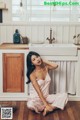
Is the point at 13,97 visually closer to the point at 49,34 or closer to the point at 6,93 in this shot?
the point at 6,93

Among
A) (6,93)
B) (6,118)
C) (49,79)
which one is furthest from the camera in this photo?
(6,93)

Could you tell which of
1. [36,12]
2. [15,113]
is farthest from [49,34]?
[15,113]

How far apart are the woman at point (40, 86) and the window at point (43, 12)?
0.97 m

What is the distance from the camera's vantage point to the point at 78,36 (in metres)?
4.35

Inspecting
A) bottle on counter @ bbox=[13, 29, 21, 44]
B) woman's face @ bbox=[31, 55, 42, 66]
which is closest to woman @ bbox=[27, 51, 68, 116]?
woman's face @ bbox=[31, 55, 42, 66]

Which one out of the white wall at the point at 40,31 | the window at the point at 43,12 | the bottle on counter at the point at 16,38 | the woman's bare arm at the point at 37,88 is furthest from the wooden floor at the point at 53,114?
the window at the point at 43,12

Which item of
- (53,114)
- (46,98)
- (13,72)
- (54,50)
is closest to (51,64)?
(54,50)

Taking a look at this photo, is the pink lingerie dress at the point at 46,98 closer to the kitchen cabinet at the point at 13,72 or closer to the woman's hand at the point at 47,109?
the woman's hand at the point at 47,109

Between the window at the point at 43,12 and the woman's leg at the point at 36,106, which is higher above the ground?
the window at the point at 43,12

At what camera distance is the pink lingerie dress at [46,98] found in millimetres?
3496

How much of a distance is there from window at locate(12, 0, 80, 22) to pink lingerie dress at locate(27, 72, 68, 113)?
1.16 metres

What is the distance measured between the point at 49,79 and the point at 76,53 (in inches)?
21.7

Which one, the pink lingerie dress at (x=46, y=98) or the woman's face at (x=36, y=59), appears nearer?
the pink lingerie dress at (x=46, y=98)

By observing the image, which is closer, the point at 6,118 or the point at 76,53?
the point at 6,118
